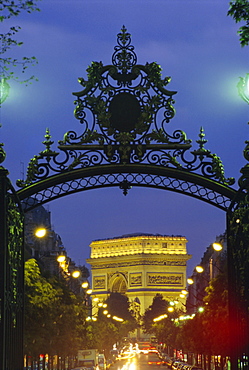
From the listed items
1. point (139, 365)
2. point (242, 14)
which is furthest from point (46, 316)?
point (139, 365)

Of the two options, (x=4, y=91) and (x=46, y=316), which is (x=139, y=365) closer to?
(x=46, y=316)

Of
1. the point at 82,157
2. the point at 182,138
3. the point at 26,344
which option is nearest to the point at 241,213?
the point at 182,138

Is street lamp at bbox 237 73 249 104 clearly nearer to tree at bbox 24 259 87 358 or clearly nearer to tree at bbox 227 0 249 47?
tree at bbox 227 0 249 47

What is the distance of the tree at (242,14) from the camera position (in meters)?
19.3

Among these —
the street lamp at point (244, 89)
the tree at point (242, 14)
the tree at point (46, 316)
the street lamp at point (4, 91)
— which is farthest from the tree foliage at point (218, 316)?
the tree at point (242, 14)

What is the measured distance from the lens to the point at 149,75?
89.4 feet

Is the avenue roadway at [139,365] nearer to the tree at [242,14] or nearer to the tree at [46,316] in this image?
the tree at [46,316]

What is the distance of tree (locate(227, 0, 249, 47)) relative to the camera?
19328 mm

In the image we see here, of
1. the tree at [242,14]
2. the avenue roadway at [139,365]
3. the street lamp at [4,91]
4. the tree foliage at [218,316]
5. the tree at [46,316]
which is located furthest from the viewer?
the avenue roadway at [139,365]

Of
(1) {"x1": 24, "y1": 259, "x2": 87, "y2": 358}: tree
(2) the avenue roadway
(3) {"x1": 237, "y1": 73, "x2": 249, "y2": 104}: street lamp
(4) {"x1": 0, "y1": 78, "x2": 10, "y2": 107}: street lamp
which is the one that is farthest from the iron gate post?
(2) the avenue roadway

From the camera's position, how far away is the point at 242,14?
64.5 feet

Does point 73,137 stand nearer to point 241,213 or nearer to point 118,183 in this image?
point 118,183

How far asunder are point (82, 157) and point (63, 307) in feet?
130

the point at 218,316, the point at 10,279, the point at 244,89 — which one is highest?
the point at 244,89
